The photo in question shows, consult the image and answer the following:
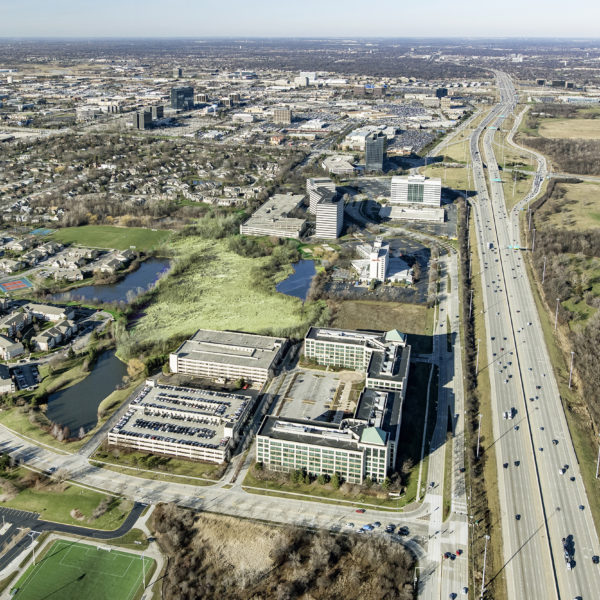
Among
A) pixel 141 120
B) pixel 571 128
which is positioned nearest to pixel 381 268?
pixel 141 120

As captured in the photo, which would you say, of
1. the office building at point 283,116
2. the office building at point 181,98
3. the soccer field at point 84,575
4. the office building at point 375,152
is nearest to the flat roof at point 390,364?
the soccer field at point 84,575

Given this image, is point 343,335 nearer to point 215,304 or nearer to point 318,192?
point 215,304

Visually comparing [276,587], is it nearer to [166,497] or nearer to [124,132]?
[166,497]

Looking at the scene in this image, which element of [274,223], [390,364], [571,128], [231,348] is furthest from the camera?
[571,128]

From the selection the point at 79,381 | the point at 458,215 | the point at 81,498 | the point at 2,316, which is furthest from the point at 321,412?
the point at 458,215

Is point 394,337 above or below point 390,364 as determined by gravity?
above

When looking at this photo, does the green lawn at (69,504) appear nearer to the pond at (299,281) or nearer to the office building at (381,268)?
the pond at (299,281)

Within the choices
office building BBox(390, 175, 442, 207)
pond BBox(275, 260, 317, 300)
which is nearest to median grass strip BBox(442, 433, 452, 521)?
pond BBox(275, 260, 317, 300)
